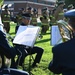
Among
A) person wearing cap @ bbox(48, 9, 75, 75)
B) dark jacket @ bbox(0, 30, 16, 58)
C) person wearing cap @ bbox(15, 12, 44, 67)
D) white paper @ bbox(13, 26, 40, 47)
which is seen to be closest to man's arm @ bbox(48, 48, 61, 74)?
person wearing cap @ bbox(48, 9, 75, 75)

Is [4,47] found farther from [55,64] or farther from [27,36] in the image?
[27,36]

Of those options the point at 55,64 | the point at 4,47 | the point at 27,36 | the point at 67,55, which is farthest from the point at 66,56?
the point at 27,36

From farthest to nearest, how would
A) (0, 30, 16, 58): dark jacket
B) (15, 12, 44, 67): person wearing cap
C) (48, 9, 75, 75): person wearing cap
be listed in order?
(15, 12, 44, 67): person wearing cap < (0, 30, 16, 58): dark jacket < (48, 9, 75, 75): person wearing cap

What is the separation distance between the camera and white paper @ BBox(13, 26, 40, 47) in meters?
6.59

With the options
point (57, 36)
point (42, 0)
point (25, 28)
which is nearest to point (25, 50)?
point (25, 28)

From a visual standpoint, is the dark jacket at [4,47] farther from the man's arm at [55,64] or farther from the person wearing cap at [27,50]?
the person wearing cap at [27,50]

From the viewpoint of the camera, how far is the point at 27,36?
263 inches

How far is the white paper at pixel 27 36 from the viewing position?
6.59 metres

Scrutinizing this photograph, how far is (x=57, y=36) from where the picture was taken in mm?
6344

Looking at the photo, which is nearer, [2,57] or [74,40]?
[74,40]

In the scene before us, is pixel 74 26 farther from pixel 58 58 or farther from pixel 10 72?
pixel 10 72

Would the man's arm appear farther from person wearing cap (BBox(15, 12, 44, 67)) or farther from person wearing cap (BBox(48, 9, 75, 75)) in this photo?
person wearing cap (BBox(15, 12, 44, 67))

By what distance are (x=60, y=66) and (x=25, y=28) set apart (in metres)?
3.46

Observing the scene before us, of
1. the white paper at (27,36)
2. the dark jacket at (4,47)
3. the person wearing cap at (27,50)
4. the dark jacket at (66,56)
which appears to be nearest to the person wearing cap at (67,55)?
the dark jacket at (66,56)
